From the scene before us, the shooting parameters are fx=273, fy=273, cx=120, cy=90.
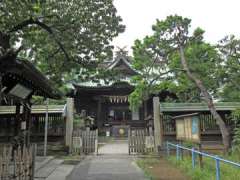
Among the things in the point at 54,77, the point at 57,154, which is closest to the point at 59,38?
the point at 54,77

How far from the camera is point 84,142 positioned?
597 inches

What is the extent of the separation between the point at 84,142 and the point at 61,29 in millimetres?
7915

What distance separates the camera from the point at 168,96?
26.0m

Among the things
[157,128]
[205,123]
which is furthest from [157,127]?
[205,123]

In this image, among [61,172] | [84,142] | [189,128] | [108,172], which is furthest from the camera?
[84,142]

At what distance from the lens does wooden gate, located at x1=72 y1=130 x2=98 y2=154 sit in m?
14.9

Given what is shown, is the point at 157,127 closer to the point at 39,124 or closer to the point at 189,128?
the point at 189,128

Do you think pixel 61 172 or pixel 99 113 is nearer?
pixel 61 172

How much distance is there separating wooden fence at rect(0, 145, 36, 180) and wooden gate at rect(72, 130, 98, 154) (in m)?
8.33

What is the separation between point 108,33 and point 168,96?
17101mm

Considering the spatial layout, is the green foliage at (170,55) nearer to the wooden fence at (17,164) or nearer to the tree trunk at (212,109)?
the tree trunk at (212,109)

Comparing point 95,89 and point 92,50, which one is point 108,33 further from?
point 95,89

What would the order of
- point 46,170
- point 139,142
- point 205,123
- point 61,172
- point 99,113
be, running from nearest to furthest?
point 61,172 < point 46,170 < point 139,142 < point 205,123 < point 99,113

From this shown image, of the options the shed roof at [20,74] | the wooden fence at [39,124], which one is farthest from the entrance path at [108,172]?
the wooden fence at [39,124]
